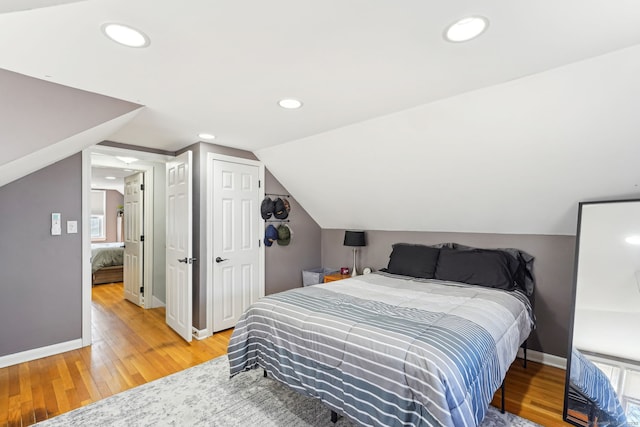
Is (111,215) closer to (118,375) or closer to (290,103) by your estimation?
(118,375)

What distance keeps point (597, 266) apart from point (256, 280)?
3.35 meters

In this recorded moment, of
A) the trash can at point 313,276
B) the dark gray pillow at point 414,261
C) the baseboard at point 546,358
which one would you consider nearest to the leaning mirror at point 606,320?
the baseboard at point 546,358

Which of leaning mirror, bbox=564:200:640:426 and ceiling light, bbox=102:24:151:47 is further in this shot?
leaning mirror, bbox=564:200:640:426

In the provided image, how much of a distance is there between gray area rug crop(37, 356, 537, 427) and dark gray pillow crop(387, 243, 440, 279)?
1.40 m

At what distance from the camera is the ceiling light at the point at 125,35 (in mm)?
1360

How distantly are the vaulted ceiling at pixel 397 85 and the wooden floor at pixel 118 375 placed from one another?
140 cm

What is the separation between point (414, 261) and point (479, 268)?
0.67 metres

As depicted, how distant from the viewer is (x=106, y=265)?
19.9 feet

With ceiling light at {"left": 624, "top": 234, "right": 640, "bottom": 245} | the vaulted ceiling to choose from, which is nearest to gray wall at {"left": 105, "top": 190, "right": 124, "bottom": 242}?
the vaulted ceiling

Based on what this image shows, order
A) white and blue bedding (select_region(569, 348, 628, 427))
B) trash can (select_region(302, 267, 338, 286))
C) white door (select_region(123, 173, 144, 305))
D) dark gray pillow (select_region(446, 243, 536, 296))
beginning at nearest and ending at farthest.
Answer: white and blue bedding (select_region(569, 348, 628, 427)) < dark gray pillow (select_region(446, 243, 536, 296)) < trash can (select_region(302, 267, 338, 286)) < white door (select_region(123, 173, 144, 305))

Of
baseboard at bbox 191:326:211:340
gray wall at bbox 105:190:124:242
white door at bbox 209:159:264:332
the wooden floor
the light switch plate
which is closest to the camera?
the wooden floor

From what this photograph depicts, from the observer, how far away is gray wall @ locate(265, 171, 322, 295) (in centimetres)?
411

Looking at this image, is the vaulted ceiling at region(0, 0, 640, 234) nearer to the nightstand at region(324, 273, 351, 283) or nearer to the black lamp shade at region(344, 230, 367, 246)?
the black lamp shade at region(344, 230, 367, 246)

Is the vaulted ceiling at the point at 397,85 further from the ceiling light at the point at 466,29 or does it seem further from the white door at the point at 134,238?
the white door at the point at 134,238
